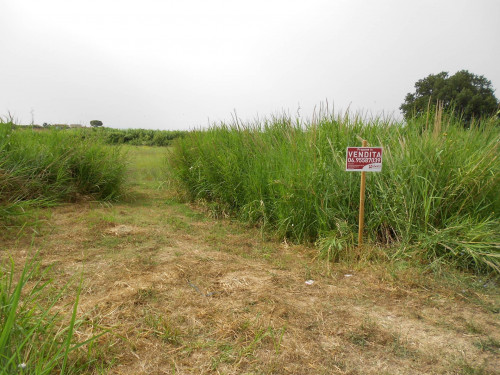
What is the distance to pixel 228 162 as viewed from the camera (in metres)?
4.77

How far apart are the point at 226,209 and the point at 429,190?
2.73 metres

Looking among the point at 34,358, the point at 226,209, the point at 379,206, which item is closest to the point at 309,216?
the point at 379,206

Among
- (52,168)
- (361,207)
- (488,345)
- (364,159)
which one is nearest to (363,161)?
(364,159)

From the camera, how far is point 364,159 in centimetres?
292

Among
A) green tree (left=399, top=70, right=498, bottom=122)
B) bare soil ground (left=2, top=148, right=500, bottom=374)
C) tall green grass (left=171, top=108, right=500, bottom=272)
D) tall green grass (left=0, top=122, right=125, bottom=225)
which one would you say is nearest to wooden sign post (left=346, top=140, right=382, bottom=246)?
tall green grass (left=171, top=108, right=500, bottom=272)

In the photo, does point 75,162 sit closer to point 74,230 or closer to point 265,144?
point 74,230

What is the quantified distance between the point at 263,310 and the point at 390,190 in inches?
71.9

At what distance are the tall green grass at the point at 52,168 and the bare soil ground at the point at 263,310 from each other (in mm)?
1088

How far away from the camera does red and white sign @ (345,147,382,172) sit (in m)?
2.89

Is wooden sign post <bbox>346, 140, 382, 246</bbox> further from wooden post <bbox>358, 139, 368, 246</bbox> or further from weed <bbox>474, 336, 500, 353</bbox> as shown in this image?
weed <bbox>474, 336, 500, 353</bbox>

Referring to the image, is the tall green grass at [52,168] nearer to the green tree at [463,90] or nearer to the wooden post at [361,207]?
the wooden post at [361,207]

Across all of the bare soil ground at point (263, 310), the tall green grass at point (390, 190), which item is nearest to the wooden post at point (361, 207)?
the tall green grass at point (390, 190)

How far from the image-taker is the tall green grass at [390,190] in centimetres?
290

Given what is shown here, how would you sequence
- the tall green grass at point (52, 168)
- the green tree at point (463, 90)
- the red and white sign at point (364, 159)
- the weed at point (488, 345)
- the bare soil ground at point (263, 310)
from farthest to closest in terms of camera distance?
the green tree at point (463, 90) → the tall green grass at point (52, 168) → the red and white sign at point (364, 159) → the weed at point (488, 345) → the bare soil ground at point (263, 310)
